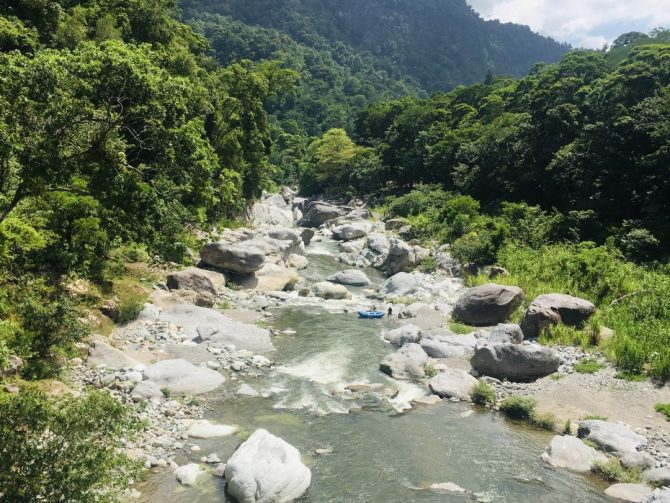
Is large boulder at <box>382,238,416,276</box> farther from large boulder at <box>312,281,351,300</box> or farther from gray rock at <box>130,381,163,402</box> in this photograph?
gray rock at <box>130,381,163,402</box>

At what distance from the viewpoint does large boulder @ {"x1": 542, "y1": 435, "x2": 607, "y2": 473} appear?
13.1 meters

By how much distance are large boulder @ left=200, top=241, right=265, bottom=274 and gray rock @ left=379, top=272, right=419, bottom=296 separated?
25.7ft

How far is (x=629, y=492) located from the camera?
12.0 meters

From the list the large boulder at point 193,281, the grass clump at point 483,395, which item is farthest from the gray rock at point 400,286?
the grass clump at point 483,395

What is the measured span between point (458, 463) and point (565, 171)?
30.7 m

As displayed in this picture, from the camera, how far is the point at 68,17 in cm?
3228

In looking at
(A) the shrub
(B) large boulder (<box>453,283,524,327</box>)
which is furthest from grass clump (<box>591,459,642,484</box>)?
(B) large boulder (<box>453,283,524,327</box>)

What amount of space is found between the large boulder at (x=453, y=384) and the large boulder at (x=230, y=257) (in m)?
13.3

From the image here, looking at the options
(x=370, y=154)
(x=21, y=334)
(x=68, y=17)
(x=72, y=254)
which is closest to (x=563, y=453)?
(x=21, y=334)

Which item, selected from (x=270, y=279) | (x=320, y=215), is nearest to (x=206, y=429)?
(x=270, y=279)

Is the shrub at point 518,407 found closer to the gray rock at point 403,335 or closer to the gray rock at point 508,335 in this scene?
the gray rock at point 508,335

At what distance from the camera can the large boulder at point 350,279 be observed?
33253 millimetres

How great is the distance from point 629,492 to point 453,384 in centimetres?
622

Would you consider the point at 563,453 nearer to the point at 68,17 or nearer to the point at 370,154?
the point at 68,17
